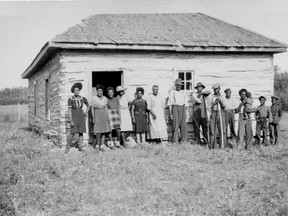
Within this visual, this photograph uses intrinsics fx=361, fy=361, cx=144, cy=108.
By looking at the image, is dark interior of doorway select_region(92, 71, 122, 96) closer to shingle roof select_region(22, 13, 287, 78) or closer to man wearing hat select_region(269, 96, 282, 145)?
shingle roof select_region(22, 13, 287, 78)

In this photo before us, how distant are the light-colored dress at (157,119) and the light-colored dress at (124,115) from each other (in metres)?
0.63

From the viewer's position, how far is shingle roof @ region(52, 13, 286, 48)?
10.5 m

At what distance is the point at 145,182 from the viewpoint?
6395mm

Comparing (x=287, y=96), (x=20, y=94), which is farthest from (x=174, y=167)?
(x=20, y=94)

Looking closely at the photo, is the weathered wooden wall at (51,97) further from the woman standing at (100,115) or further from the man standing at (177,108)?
the man standing at (177,108)

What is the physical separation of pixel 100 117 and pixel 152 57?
2800 millimetres

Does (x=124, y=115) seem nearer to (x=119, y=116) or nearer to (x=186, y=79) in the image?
(x=119, y=116)

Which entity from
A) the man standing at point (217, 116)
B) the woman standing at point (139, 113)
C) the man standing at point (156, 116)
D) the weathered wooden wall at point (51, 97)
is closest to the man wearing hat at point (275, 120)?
the man standing at point (217, 116)

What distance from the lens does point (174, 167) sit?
757 centimetres

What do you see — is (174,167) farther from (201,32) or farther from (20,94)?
(20,94)

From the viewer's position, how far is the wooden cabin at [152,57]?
10320mm

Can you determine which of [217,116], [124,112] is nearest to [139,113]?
[124,112]

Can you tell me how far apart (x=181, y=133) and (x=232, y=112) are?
1555 mm

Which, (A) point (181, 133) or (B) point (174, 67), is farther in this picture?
(B) point (174, 67)
